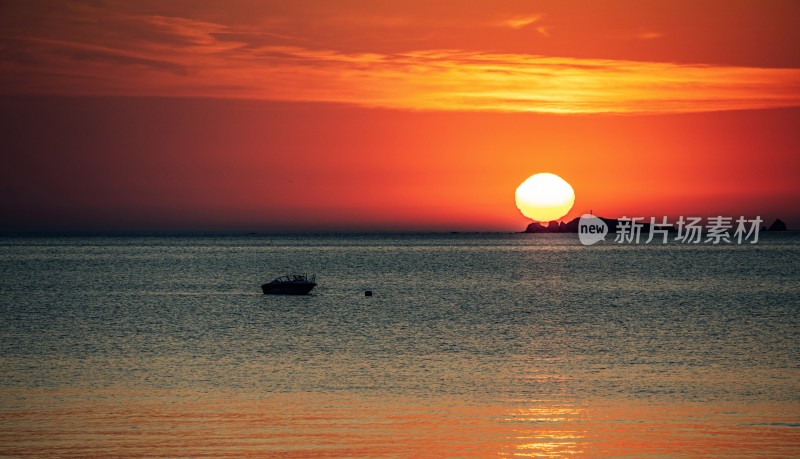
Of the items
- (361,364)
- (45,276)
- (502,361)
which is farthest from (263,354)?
(45,276)

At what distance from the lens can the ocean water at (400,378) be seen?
Answer: 83.5 ft

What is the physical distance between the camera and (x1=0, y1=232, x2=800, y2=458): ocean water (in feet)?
83.5

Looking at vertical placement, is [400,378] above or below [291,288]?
below

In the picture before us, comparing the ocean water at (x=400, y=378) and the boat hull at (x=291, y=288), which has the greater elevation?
the boat hull at (x=291, y=288)

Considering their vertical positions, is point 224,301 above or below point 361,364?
above

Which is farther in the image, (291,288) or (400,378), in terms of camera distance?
(291,288)

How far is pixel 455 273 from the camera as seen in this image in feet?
467

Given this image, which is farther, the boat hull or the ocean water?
the boat hull

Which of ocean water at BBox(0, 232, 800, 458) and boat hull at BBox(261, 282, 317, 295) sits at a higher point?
boat hull at BBox(261, 282, 317, 295)

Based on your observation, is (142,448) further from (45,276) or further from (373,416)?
(45,276)

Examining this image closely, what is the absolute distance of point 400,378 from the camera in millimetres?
37000

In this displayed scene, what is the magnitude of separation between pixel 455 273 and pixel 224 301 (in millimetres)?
62584

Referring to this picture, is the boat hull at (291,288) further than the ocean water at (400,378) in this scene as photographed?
Yes

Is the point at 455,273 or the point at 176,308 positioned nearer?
the point at 176,308
